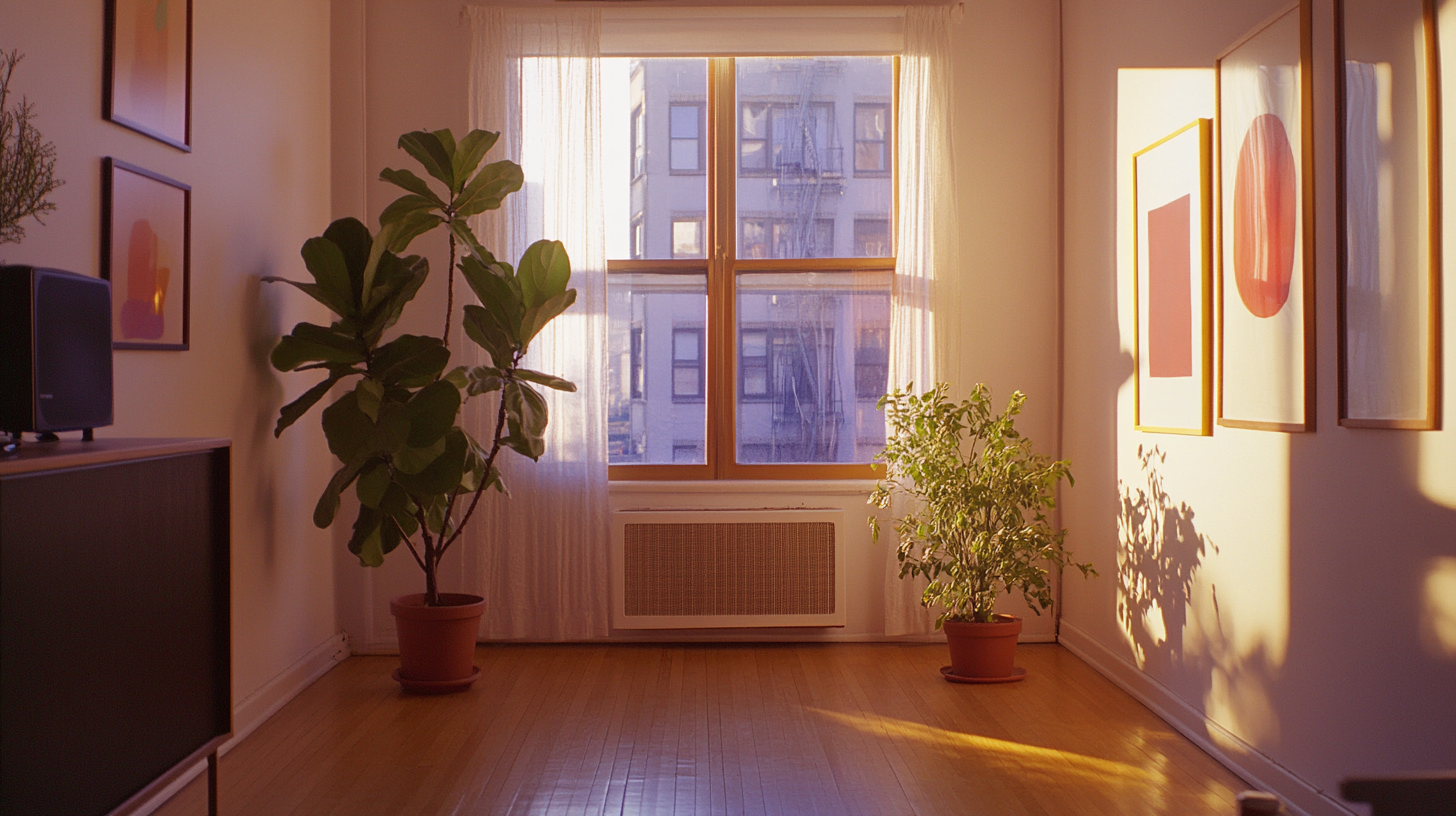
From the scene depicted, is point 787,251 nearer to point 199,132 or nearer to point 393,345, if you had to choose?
point 393,345

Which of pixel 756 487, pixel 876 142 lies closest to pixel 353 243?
pixel 756 487

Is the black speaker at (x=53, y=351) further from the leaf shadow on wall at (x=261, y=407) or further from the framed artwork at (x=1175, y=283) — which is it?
the framed artwork at (x=1175, y=283)

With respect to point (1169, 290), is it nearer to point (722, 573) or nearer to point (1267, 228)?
point (1267, 228)

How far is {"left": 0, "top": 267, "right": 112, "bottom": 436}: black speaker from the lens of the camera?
2.02 metres

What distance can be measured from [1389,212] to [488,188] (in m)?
2.99

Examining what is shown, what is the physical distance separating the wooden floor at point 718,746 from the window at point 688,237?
1.90m

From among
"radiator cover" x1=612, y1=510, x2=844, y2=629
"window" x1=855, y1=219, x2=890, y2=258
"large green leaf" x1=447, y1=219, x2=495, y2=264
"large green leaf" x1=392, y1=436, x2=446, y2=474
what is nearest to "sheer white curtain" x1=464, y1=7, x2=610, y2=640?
"radiator cover" x1=612, y1=510, x2=844, y2=629

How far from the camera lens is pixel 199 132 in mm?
3340

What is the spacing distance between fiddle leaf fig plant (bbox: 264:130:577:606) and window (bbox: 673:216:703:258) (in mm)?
974

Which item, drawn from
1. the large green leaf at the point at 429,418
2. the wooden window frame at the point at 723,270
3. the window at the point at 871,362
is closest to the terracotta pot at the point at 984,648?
the wooden window frame at the point at 723,270

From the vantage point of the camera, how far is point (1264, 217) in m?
2.99

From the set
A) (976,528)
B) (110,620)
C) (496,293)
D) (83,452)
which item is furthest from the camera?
(976,528)

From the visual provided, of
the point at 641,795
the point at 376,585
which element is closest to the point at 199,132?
the point at 376,585

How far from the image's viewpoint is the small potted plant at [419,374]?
12.0ft
